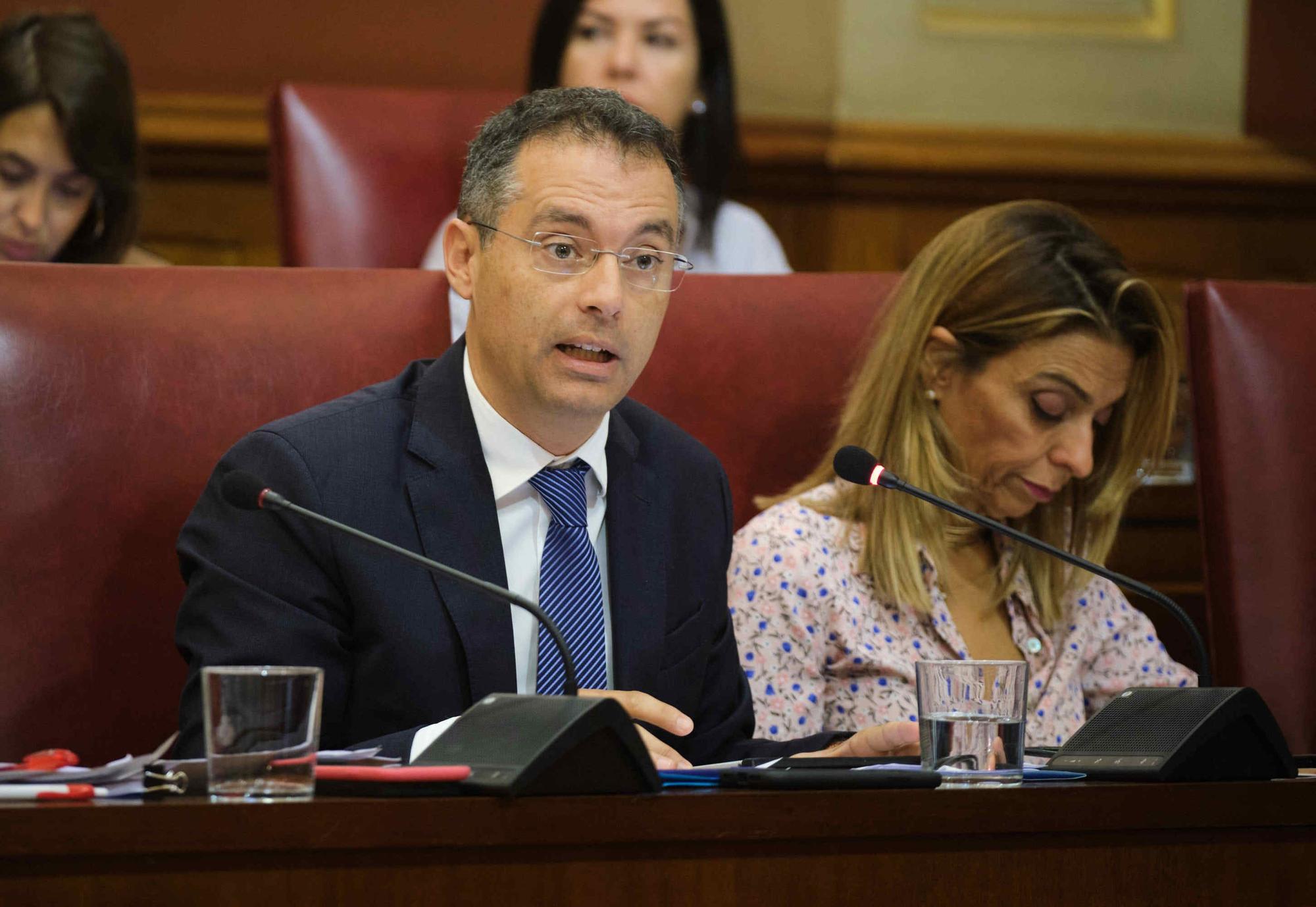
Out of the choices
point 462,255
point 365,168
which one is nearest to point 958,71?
point 365,168

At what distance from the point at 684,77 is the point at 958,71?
2.60ft

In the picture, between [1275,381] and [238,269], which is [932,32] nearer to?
[1275,381]

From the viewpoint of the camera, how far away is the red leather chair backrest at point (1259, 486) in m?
1.85

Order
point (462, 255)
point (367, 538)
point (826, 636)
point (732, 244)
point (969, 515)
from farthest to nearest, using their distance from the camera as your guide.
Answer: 1. point (732, 244)
2. point (826, 636)
3. point (462, 255)
4. point (969, 515)
5. point (367, 538)

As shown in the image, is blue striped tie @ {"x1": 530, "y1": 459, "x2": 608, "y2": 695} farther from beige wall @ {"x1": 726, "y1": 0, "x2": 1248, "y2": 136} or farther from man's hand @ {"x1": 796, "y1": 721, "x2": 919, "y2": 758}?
beige wall @ {"x1": 726, "y1": 0, "x2": 1248, "y2": 136}

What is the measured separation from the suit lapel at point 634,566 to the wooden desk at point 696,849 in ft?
1.71

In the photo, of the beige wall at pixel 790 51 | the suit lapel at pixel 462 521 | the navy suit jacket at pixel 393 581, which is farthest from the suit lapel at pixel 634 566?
the beige wall at pixel 790 51

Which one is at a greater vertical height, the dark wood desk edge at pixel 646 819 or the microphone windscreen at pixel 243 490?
the microphone windscreen at pixel 243 490

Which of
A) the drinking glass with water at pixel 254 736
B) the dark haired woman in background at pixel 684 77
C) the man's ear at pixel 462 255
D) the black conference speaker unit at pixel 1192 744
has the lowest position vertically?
the black conference speaker unit at pixel 1192 744

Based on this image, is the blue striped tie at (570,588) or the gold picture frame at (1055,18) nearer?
the blue striped tie at (570,588)

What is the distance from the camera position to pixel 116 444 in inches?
62.4

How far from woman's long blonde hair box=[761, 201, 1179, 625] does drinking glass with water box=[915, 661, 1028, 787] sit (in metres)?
0.60

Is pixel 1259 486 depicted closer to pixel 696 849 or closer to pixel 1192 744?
pixel 1192 744

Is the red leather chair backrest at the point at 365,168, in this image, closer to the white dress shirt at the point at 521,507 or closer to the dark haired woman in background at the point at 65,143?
the dark haired woman in background at the point at 65,143
